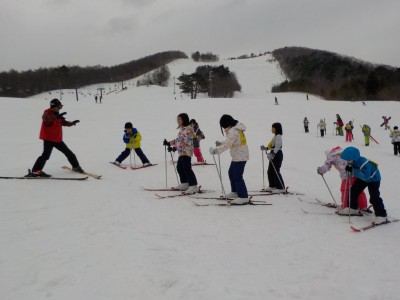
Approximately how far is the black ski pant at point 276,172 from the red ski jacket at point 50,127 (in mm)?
5184

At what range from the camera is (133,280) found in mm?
3262

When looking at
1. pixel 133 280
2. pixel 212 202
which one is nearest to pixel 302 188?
pixel 212 202

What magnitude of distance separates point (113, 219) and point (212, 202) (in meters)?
2.15

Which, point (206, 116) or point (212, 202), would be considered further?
point (206, 116)

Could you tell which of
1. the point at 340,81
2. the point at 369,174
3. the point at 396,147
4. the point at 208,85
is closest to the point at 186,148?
the point at 369,174

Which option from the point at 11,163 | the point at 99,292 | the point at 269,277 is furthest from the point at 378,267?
the point at 11,163

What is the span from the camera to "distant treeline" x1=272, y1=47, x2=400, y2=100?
64.2m

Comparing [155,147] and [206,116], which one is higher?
[206,116]

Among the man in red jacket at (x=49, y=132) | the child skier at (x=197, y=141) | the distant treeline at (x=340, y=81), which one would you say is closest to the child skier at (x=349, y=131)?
the child skier at (x=197, y=141)

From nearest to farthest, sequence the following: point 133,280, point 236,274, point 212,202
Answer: point 133,280, point 236,274, point 212,202

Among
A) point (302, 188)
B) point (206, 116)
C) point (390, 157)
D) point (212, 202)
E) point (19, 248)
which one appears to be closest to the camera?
point (19, 248)

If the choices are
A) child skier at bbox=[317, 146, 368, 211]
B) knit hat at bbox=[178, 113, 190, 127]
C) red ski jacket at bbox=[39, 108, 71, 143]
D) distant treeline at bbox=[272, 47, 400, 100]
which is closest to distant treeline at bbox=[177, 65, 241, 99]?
distant treeline at bbox=[272, 47, 400, 100]

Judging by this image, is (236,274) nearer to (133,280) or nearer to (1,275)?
(133,280)

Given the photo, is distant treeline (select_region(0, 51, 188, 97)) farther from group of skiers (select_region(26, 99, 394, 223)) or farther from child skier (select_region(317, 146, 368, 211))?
child skier (select_region(317, 146, 368, 211))
